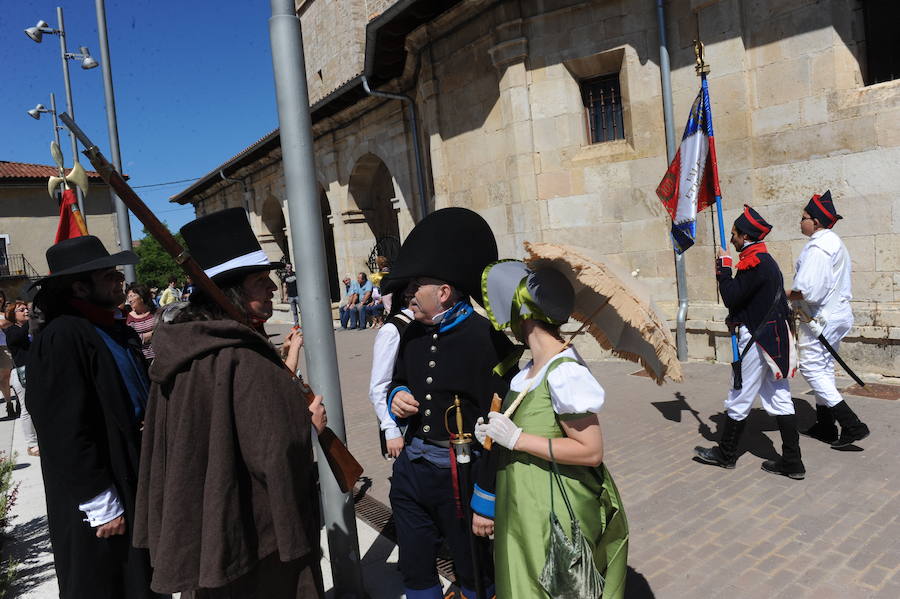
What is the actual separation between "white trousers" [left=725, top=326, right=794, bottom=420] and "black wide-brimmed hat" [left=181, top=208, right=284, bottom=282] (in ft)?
12.3

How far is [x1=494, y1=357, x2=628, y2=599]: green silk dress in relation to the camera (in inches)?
84.5

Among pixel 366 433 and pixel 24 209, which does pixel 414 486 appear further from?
pixel 24 209

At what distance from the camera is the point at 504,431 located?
2.13 meters

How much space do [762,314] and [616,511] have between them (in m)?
2.77

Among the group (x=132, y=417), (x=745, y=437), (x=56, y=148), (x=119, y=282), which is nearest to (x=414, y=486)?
(x=132, y=417)

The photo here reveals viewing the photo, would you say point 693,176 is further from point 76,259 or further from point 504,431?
point 76,259

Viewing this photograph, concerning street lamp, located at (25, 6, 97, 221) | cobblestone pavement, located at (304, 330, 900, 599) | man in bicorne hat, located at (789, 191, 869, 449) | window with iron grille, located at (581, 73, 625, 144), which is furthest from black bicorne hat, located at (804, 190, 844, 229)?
street lamp, located at (25, 6, 97, 221)

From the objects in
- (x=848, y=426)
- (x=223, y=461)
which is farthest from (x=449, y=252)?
(x=848, y=426)

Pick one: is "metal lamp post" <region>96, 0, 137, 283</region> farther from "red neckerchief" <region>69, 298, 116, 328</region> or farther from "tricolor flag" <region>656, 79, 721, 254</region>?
"tricolor flag" <region>656, 79, 721, 254</region>

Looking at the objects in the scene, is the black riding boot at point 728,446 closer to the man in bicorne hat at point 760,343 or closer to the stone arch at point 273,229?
the man in bicorne hat at point 760,343

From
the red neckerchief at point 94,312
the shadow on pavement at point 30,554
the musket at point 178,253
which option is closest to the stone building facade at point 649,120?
the musket at point 178,253

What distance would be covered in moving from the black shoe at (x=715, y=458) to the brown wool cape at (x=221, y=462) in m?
3.71

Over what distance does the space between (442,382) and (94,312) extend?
5.72ft

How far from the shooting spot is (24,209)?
34906mm
